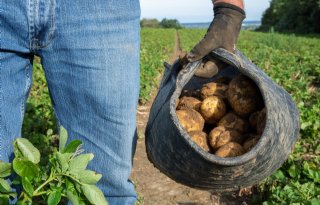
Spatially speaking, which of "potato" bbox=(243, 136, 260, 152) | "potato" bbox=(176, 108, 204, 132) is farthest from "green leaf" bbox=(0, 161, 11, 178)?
"potato" bbox=(243, 136, 260, 152)

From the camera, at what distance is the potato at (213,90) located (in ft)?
6.40

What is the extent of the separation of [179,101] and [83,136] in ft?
1.38

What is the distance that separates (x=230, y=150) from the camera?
5.59 feet

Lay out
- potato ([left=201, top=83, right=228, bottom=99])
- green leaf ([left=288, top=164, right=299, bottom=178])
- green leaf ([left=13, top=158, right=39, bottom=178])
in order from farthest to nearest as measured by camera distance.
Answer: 1. green leaf ([left=288, top=164, right=299, bottom=178])
2. potato ([left=201, top=83, right=228, bottom=99])
3. green leaf ([left=13, top=158, right=39, bottom=178])

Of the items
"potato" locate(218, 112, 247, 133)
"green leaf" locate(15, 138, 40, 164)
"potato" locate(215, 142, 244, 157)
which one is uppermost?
"green leaf" locate(15, 138, 40, 164)

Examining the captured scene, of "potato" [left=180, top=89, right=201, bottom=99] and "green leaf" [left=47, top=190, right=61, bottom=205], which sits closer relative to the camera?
"green leaf" [left=47, top=190, right=61, bottom=205]

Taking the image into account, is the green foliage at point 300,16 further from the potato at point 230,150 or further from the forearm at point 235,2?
the potato at point 230,150

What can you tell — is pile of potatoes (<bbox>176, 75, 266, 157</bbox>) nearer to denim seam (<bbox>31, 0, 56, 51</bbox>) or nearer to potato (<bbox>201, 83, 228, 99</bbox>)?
potato (<bbox>201, 83, 228, 99</bbox>)

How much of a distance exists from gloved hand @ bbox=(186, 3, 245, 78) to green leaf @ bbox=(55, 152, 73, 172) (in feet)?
2.88

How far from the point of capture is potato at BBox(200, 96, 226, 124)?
188 centimetres

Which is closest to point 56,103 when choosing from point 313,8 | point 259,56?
point 259,56

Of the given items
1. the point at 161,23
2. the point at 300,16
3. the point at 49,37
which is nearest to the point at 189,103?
the point at 49,37

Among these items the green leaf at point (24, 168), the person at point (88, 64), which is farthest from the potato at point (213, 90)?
the green leaf at point (24, 168)

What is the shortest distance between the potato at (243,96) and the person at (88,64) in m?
0.14
